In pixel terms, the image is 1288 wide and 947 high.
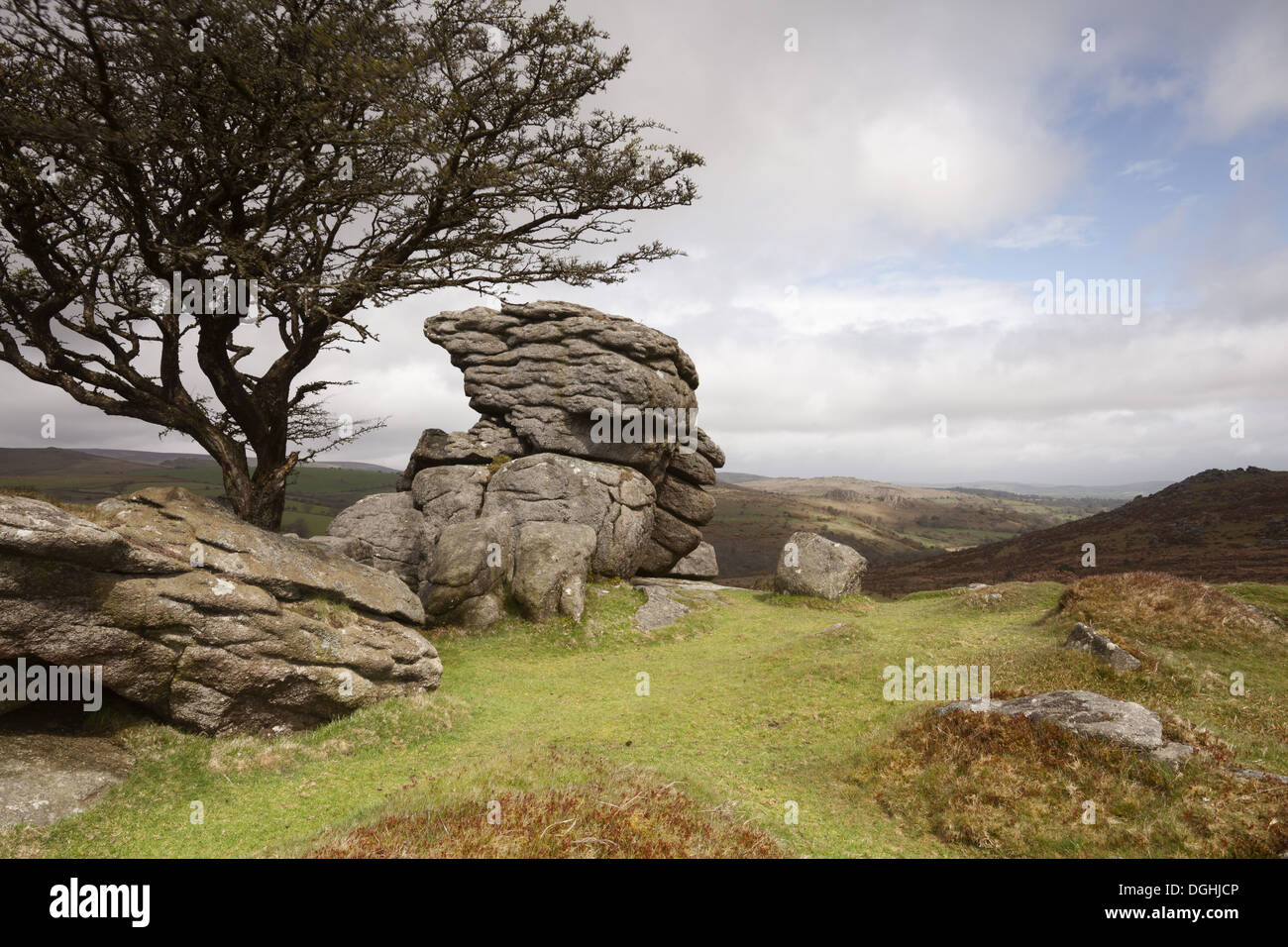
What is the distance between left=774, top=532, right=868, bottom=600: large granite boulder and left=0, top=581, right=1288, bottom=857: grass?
13222 mm

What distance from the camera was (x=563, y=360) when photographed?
127 ft

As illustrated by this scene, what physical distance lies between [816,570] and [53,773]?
110 feet

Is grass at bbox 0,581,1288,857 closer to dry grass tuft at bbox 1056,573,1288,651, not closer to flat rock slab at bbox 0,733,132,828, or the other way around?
dry grass tuft at bbox 1056,573,1288,651

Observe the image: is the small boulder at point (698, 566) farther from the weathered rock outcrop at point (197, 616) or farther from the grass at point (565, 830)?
the grass at point (565, 830)

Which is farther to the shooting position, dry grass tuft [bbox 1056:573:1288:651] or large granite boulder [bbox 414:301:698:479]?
large granite boulder [bbox 414:301:698:479]

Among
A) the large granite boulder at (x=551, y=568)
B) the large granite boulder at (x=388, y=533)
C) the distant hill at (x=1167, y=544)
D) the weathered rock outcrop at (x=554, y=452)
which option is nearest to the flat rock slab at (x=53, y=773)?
the large granite boulder at (x=551, y=568)

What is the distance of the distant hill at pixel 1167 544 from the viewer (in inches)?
1978

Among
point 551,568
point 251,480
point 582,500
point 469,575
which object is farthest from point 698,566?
point 251,480

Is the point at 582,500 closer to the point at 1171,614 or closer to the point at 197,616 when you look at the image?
the point at 197,616

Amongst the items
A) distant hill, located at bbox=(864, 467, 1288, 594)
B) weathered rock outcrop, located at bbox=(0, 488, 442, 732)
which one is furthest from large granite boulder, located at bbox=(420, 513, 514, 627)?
distant hill, located at bbox=(864, 467, 1288, 594)

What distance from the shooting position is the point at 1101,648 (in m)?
17.2

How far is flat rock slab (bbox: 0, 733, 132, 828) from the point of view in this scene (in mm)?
10188
